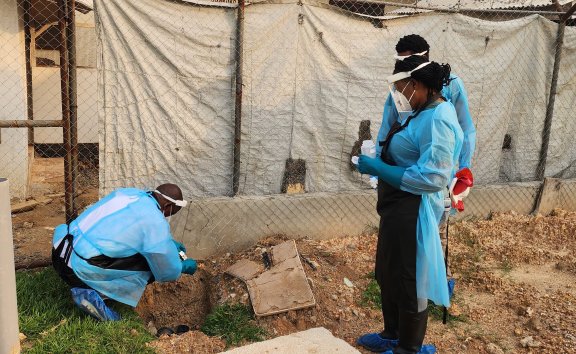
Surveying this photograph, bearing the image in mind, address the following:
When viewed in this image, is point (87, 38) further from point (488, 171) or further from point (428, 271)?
point (428, 271)

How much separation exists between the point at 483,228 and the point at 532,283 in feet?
3.91

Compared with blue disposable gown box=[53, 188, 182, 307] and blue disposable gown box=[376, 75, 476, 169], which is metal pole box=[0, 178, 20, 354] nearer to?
blue disposable gown box=[53, 188, 182, 307]

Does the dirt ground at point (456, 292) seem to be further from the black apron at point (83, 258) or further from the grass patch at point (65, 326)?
the black apron at point (83, 258)

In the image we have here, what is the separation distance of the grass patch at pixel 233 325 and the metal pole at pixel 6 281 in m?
1.46

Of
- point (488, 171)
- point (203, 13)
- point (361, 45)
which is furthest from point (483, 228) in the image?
point (203, 13)

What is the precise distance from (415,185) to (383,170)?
24 cm

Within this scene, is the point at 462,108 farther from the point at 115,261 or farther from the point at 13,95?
the point at 13,95

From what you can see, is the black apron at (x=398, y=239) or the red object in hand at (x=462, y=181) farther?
the red object in hand at (x=462, y=181)

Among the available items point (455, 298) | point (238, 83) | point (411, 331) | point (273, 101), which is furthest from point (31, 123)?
point (455, 298)

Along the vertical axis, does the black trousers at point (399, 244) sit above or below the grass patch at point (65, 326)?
above

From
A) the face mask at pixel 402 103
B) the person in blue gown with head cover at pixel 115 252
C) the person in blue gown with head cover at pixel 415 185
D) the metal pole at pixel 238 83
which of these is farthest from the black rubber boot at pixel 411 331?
the metal pole at pixel 238 83

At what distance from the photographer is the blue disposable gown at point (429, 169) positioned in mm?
2752

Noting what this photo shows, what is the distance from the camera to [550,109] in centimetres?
650

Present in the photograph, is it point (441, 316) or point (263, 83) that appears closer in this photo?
point (441, 316)
